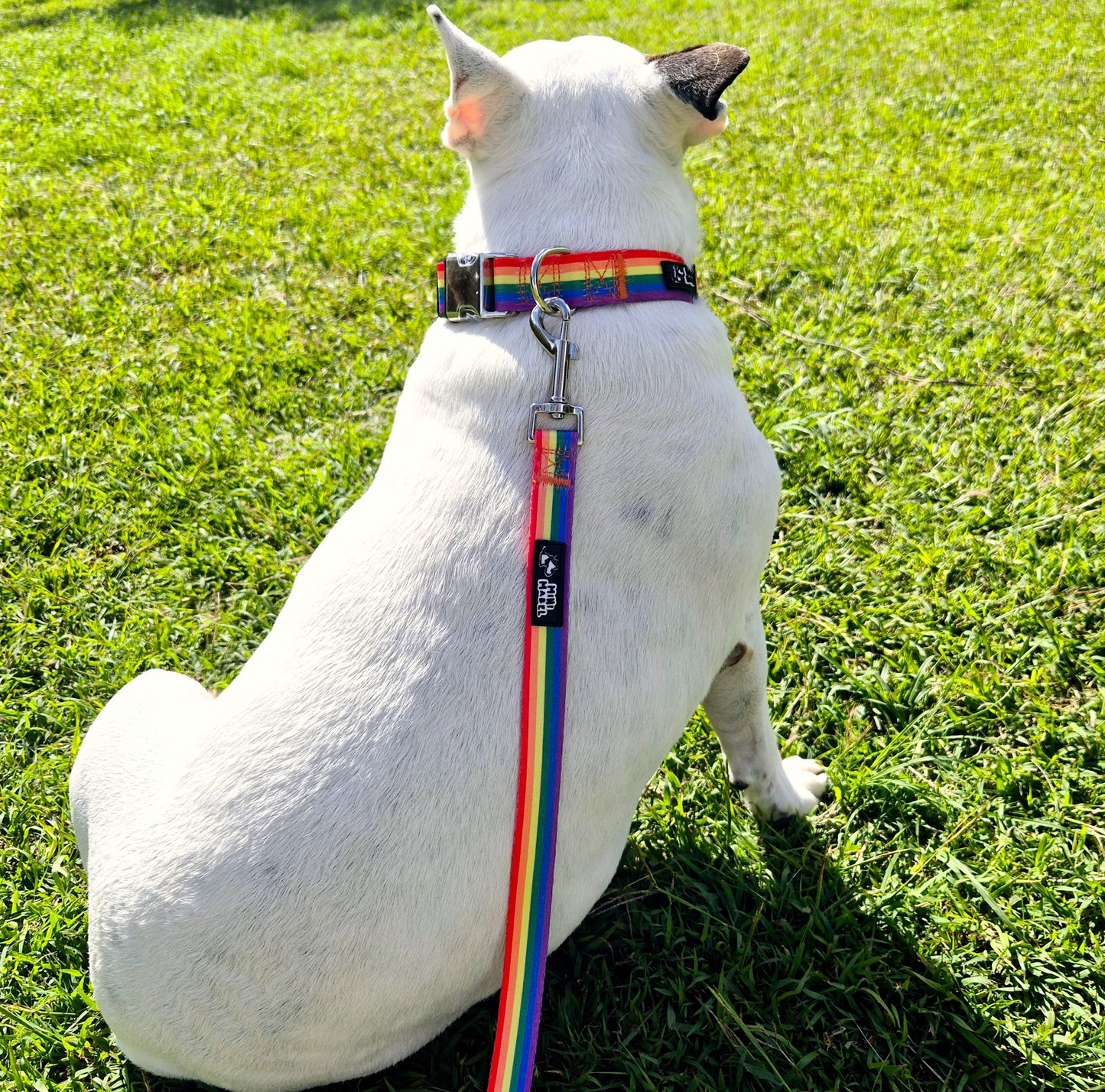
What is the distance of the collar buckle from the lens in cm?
190

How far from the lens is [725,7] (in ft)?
26.5

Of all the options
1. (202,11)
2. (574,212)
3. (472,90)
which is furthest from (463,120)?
(202,11)

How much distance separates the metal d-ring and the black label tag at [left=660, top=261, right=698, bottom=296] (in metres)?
0.25

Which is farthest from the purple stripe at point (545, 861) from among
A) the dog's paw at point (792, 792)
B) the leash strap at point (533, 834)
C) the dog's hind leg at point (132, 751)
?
the dog's paw at point (792, 792)

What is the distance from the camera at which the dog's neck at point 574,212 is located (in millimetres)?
1932

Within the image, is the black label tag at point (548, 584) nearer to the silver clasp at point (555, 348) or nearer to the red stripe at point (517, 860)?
the red stripe at point (517, 860)

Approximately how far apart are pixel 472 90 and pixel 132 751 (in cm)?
171

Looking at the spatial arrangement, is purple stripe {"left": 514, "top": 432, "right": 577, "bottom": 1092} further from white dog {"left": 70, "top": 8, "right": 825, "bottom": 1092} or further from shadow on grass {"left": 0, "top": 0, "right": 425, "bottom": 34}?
shadow on grass {"left": 0, "top": 0, "right": 425, "bottom": 34}

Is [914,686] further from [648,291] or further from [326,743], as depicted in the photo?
[326,743]

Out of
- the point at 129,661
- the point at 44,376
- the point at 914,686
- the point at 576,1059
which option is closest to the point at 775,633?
the point at 914,686

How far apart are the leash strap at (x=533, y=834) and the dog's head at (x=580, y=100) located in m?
1.11

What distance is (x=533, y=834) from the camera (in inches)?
61.8

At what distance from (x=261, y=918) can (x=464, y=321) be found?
132 centimetres

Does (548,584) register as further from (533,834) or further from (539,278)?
(539,278)
